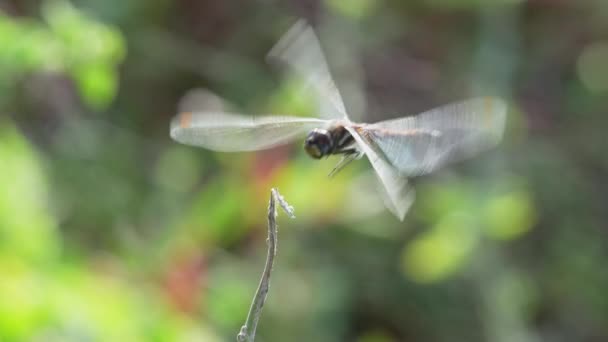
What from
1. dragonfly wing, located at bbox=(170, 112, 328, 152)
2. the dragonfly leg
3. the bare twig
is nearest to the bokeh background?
dragonfly wing, located at bbox=(170, 112, 328, 152)

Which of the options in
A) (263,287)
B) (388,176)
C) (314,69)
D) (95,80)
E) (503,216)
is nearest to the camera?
(263,287)

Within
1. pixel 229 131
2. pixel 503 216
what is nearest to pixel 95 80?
pixel 229 131

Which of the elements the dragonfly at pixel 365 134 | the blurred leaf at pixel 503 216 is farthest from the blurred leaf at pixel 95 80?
the blurred leaf at pixel 503 216

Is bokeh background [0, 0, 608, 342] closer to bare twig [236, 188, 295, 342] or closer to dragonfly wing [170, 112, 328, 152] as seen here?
dragonfly wing [170, 112, 328, 152]

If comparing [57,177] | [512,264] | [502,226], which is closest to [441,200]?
[502,226]

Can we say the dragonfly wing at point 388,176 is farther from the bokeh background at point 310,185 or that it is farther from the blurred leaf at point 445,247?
the blurred leaf at point 445,247

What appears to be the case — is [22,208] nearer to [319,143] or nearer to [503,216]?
[319,143]
